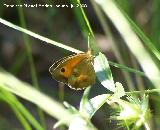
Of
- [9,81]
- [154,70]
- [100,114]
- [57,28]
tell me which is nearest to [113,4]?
[154,70]

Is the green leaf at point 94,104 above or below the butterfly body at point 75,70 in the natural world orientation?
below

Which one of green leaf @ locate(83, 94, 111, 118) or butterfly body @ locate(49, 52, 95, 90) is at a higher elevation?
butterfly body @ locate(49, 52, 95, 90)

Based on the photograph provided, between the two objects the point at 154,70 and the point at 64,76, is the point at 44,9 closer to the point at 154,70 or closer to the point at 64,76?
the point at 64,76

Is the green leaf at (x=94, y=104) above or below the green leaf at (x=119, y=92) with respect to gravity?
below

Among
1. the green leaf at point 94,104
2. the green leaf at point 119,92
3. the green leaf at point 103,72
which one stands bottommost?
the green leaf at point 94,104
